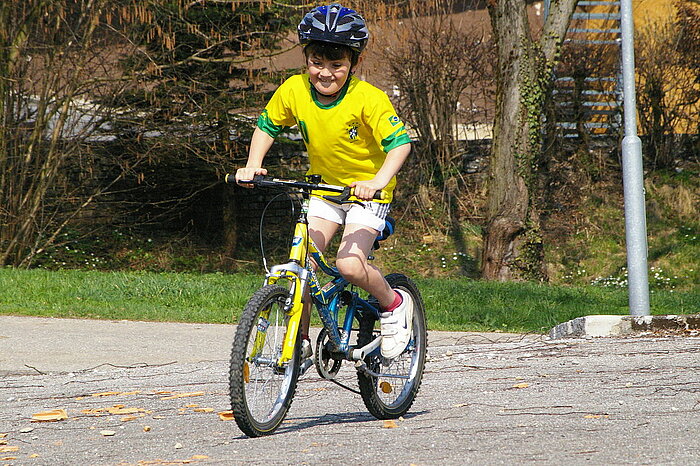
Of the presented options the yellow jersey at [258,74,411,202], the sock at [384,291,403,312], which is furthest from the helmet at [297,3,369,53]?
the sock at [384,291,403,312]

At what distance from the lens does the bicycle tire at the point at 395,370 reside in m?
5.38

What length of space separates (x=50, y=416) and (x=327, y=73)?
8.15 ft

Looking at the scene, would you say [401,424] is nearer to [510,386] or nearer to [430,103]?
[510,386]

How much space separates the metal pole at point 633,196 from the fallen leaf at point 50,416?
20.1 feet

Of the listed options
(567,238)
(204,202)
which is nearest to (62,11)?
(204,202)

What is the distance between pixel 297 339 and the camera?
4832 millimetres

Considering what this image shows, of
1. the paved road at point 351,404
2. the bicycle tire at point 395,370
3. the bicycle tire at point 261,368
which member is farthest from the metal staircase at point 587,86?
the bicycle tire at point 261,368

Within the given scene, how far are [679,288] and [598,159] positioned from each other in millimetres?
4770

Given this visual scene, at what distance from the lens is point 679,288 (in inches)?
691

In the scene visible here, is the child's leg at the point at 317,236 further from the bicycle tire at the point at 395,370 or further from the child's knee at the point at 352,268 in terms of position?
the bicycle tire at the point at 395,370

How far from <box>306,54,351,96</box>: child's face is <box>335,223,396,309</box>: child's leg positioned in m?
0.69

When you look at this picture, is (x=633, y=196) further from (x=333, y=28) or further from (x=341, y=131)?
(x=333, y=28)

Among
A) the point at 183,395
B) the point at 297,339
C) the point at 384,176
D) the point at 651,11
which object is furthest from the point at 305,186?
the point at 651,11

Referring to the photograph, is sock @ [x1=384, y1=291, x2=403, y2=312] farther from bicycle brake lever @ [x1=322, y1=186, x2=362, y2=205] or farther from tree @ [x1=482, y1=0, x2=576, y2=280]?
tree @ [x1=482, y1=0, x2=576, y2=280]
